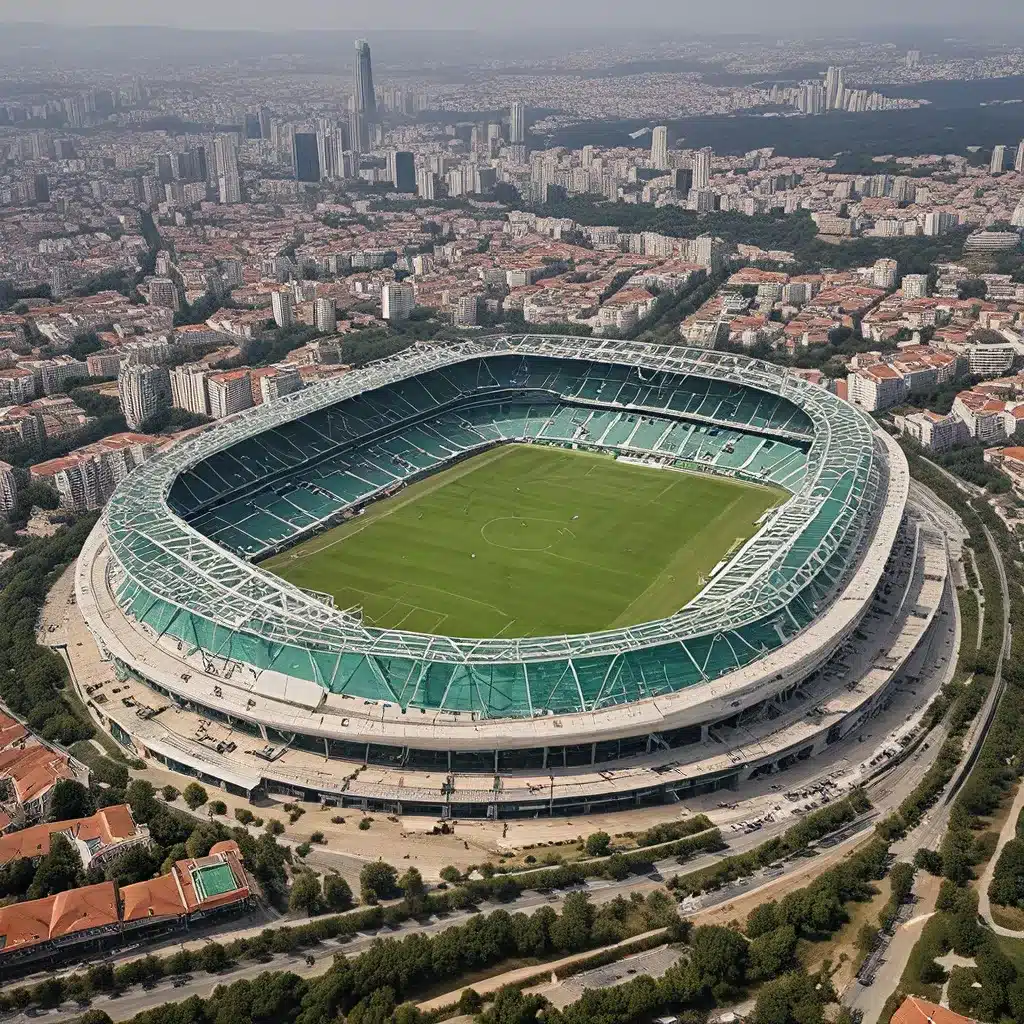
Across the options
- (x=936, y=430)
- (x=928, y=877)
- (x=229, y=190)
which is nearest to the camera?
(x=928, y=877)

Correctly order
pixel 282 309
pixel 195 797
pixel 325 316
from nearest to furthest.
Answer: pixel 195 797 < pixel 325 316 < pixel 282 309

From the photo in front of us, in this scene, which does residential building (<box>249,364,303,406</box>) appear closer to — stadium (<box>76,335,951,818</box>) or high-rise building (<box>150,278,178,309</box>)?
stadium (<box>76,335,951,818</box>)

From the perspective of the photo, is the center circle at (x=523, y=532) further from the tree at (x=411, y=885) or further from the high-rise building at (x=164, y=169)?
the high-rise building at (x=164, y=169)

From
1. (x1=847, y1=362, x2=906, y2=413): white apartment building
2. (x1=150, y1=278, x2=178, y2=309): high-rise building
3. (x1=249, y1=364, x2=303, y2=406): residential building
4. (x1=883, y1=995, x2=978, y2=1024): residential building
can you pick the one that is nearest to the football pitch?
(x1=249, y1=364, x2=303, y2=406): residential building

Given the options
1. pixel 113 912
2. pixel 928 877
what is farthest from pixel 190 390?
pixel 928 877

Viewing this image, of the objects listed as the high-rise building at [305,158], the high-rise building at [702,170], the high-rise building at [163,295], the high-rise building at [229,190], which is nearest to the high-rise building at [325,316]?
the high-rise building at [163,295]

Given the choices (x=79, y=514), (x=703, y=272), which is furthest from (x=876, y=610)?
(x=703, y=272)

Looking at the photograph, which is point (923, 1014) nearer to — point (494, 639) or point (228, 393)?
point (494, 639)
